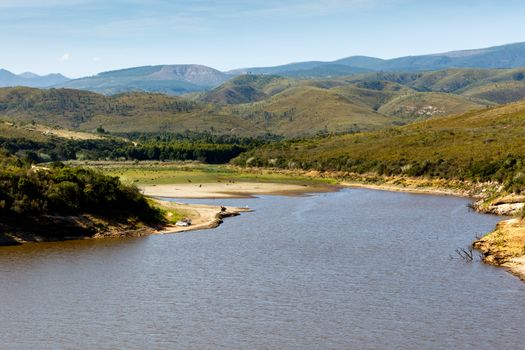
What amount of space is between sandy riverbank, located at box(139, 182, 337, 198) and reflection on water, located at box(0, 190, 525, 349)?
152 ft

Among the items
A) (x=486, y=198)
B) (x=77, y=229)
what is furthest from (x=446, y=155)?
(x=77, y=229)

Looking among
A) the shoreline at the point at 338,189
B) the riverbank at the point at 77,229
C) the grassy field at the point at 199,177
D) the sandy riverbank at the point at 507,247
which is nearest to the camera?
the sandy riverbank at the point at 507,247

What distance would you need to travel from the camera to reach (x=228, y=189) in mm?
152125

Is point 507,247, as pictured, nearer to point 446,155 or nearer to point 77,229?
point 77,229

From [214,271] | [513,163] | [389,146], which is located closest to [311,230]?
[214,271]

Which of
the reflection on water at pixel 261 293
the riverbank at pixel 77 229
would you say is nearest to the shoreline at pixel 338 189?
the riverbank at pixel 77 229

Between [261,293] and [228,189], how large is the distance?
304ft

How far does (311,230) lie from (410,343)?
47167 millimetres

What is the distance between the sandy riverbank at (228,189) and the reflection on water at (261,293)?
46477 millimetres

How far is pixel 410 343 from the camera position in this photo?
4759 centimetres

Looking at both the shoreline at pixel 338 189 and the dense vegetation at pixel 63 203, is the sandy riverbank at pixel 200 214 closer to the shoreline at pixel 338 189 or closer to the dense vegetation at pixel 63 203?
the shoreline at pixel 338 189

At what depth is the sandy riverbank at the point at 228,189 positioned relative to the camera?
5512 inches

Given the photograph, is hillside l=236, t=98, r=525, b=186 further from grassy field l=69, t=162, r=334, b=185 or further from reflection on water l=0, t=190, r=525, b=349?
reflection on water l=0, t=190, r=525, b=349

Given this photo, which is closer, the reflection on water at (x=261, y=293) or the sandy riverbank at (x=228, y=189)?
the reflection on water at (x=261, y=293)
